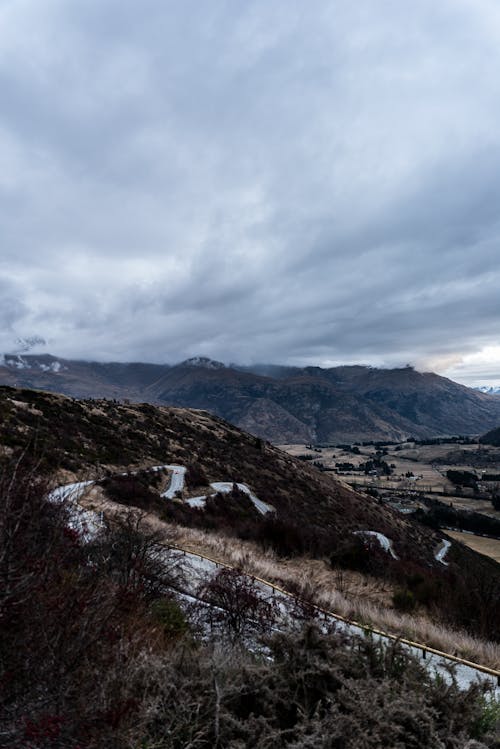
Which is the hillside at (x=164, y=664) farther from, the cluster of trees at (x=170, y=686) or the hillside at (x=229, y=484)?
the hillside at (x=229, y=484)

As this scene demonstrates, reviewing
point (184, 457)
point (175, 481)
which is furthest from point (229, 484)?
point (184, 457)

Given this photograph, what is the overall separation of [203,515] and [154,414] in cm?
4611

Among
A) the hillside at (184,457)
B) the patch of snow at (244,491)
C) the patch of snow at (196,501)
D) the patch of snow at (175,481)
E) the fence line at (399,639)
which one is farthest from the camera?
the patch of snow at (244,491)

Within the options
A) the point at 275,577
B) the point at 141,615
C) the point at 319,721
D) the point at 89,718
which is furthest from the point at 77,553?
the point at 275,577

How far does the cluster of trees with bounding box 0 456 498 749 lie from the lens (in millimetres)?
3236

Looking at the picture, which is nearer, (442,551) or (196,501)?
(196,501)

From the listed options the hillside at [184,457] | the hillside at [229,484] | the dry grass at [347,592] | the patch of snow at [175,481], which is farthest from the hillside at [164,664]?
the patch of snow at [175,481]

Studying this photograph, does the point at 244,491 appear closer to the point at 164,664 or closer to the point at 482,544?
the point at 164,664

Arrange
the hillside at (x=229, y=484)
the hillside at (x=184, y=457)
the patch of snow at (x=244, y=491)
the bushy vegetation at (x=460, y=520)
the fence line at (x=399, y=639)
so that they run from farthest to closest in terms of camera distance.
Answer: the bushy vegetation at (x=460, y=520) < the patch of snow at (x=244, y=491) < the hillside at (x=184, y=457) < the hillside at (x=229, y=484) < the fence line at (x=399, y=639)

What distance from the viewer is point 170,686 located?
3.96 m

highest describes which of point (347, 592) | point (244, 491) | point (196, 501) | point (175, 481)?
point (347, 592)

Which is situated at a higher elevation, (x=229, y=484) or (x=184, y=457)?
(x=184, y=457)

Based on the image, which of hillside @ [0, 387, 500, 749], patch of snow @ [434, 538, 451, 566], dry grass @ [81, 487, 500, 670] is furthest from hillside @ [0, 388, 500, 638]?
hillside @ [0, 387, 500, 749]

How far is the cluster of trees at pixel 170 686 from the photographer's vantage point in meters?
3.24
